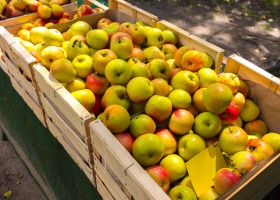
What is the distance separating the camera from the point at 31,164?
116 inches

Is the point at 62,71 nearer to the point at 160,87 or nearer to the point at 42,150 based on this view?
the point at 160,87

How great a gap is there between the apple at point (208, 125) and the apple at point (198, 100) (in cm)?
8

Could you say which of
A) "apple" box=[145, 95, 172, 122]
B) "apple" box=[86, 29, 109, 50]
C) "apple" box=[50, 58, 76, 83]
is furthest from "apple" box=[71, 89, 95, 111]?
"apple" box=[86, 29, 109, 50]

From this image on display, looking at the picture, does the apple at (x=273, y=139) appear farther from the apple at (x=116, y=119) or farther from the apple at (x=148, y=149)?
the apple at (x=116, y=119)

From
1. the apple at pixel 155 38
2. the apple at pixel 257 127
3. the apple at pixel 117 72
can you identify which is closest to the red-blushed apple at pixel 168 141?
the apple at pixel 117 72

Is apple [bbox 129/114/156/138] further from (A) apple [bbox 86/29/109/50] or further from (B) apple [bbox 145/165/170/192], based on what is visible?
(A) apple [bbox 86/29/109/50]

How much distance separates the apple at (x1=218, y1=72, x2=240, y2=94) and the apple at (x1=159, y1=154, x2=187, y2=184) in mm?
541

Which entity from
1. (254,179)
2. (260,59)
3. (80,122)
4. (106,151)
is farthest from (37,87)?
(260,59)

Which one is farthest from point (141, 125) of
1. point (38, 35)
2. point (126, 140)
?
point (38, 35)

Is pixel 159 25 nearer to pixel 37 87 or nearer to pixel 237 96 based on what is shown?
pixel 237 96

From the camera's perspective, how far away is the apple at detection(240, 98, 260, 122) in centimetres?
173

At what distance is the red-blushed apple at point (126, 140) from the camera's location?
4.81ft

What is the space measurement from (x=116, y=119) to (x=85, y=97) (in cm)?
27

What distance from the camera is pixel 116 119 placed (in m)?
1.47
